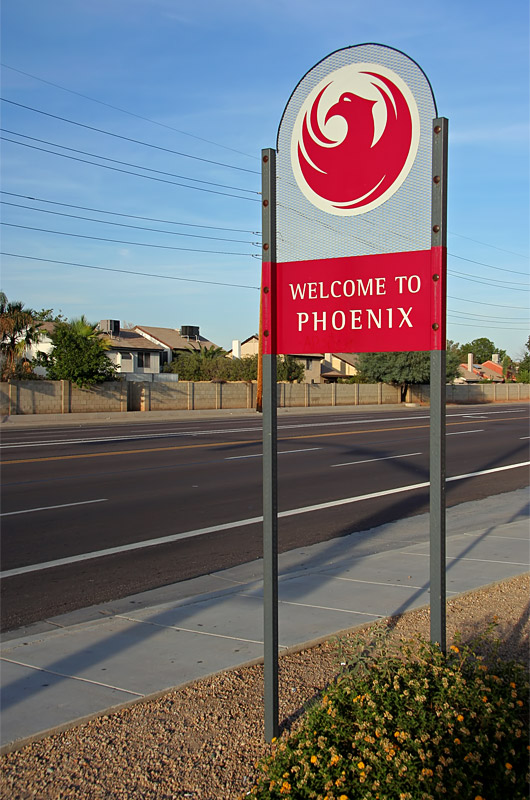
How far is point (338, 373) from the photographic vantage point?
84.8m

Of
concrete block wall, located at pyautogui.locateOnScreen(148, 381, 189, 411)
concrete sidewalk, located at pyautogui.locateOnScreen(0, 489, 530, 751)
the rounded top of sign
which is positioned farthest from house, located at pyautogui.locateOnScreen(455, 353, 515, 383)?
the rounded top of sign

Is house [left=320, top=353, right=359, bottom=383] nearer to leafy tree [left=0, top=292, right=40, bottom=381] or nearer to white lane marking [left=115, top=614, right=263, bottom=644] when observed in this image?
leafy tree [left=0, top=292, right=40, bottom=381]

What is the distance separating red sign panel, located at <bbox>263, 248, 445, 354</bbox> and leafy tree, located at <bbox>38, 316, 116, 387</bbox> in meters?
37.5

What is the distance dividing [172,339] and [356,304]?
77.0 m

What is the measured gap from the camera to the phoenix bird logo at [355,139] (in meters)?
3.75

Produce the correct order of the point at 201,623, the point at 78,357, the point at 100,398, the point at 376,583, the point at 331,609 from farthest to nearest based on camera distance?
the point at 100,398 → the point at 78,357 → the point at 376,583 → the point at 331,609 → the point at 201,623

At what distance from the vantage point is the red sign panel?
145 inches

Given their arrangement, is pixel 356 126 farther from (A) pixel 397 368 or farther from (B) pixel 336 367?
(B) pixel 336 367

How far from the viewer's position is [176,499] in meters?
12.3

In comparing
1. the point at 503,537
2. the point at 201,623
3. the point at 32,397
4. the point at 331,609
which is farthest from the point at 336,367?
the point at 201,623

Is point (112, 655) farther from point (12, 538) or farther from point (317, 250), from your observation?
point (12, 538)

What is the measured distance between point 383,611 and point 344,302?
316cm

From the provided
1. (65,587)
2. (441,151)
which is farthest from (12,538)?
(441,151)

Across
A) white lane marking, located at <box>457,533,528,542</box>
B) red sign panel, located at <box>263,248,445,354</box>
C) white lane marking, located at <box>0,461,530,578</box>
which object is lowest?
white lane marking, located at <box>0,461,530,578</box>
